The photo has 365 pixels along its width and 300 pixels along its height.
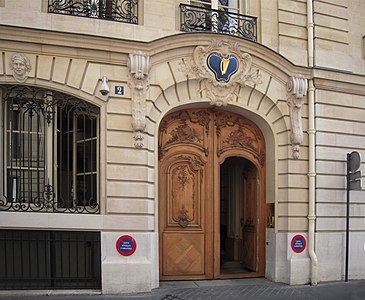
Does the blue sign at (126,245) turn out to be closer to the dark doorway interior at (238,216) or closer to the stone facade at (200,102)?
the stone facade at (200,102)

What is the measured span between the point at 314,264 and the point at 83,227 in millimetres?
4823

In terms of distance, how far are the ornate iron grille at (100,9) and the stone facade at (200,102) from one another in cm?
A: 16

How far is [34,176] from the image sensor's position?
24.5 feet

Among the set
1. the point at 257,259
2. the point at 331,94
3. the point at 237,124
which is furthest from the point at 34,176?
the point at 331,94

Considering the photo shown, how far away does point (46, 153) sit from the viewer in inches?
295

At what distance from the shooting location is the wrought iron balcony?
8.27 m

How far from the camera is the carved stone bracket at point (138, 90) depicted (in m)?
7.60

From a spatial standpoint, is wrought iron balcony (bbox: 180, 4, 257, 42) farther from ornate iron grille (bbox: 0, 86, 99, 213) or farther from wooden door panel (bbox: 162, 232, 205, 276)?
wooden door panel (bbox: 162, 232, 205, 276)

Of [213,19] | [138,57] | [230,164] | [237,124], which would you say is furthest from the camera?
[230,164]

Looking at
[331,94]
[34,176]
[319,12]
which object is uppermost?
[319,12]

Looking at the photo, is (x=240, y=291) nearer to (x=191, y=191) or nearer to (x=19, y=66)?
(x=191, y=191)

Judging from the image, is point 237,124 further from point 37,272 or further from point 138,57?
point 37,272

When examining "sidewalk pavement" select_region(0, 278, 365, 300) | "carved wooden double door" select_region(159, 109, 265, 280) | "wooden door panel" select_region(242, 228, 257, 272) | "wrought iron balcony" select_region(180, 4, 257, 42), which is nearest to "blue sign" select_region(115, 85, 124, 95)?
"carved wooden double door" select_region(159, 109, 265, 280)

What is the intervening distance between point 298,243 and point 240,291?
1.72 meters
